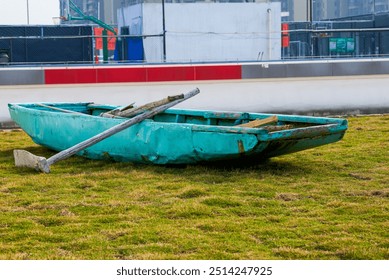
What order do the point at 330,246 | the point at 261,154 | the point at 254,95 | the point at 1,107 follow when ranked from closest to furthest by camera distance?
the point at 330,246
the point at 261,154
the point at 1,107
the point at 254,95

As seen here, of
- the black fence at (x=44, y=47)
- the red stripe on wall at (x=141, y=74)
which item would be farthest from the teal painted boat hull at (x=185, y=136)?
the black fence at (x=44, y=47)

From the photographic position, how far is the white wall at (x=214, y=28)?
42.8m

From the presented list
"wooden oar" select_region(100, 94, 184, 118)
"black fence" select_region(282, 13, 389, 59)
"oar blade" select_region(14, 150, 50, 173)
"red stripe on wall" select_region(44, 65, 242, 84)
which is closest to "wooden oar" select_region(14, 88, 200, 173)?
"oar blade" select_region(14, 150, 50, 173)

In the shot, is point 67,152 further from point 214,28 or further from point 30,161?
point 214,28

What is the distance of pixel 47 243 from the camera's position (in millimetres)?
7590

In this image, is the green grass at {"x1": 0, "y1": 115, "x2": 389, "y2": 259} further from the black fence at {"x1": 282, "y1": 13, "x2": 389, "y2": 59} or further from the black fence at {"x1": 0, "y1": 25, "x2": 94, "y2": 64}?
the black fence at {"x1": 282, "y1": 13, "x2": 389, "y2": 59}

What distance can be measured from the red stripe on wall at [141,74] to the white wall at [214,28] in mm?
22119

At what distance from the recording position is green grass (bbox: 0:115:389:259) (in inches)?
289

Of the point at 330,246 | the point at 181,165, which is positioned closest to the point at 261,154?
the point at 181,165

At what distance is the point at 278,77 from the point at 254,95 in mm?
693

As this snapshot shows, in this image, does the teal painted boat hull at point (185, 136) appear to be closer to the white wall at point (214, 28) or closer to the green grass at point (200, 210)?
the green grass at point (200, 210)

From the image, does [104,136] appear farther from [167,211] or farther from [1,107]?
[1,107]

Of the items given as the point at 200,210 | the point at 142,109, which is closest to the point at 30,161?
the point at 142,109

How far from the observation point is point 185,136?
37.7 feet
